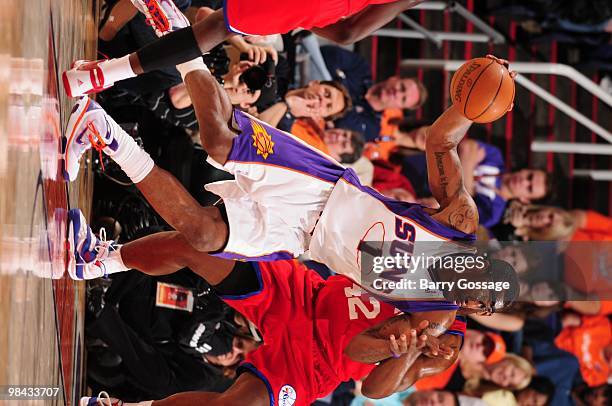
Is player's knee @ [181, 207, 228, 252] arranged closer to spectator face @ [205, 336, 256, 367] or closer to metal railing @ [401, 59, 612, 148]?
spectator face @ [205, 336, 256, 367]

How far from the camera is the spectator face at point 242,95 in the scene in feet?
15.7

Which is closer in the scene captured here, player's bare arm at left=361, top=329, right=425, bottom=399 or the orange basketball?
the orange basketball

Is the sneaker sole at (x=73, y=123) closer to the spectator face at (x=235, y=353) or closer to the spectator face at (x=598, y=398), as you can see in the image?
the spectator face at (x=235, y=353)

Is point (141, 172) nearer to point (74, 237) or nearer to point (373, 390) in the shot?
point (74, 237)

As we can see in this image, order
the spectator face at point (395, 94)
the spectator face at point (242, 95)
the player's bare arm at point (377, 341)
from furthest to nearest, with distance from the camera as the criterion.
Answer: the spectator face at point (395, 94) < the spectator face at point (242, 95) < the player's bare arm at point (377, 341)

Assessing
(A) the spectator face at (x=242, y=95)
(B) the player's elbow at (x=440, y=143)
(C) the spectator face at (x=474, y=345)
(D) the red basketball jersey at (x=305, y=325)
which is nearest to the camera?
(B) the player's elbow at (x=440, y=143)

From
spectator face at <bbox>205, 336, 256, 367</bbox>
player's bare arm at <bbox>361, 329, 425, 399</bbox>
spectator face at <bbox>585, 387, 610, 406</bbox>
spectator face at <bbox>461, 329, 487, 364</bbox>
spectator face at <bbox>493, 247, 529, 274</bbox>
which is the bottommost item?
spectator face at <bbox>585, 387, 610, 406</bbox>

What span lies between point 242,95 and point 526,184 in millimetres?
2412

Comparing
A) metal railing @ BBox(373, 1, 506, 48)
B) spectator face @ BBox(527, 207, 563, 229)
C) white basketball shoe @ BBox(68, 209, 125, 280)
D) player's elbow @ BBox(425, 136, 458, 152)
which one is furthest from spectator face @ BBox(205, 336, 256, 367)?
metal railing @ BBox(373, 1, 506, 48)

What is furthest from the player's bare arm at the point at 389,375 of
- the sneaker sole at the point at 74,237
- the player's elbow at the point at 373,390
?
the sneaker sole at the point at 74,237

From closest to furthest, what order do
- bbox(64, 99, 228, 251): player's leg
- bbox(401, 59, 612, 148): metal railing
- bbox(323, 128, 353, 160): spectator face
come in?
1. bbox(64, 99, 228, 251): player's leg
2. bbox(323, 128, 353, 160): spectator face
3. bbox(401, 59, 612, 148): metal railing

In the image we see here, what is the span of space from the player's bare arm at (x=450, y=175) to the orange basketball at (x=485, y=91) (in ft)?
0.33

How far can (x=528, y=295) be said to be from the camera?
11.7 ft

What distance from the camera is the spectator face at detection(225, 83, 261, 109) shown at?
4785 mm
